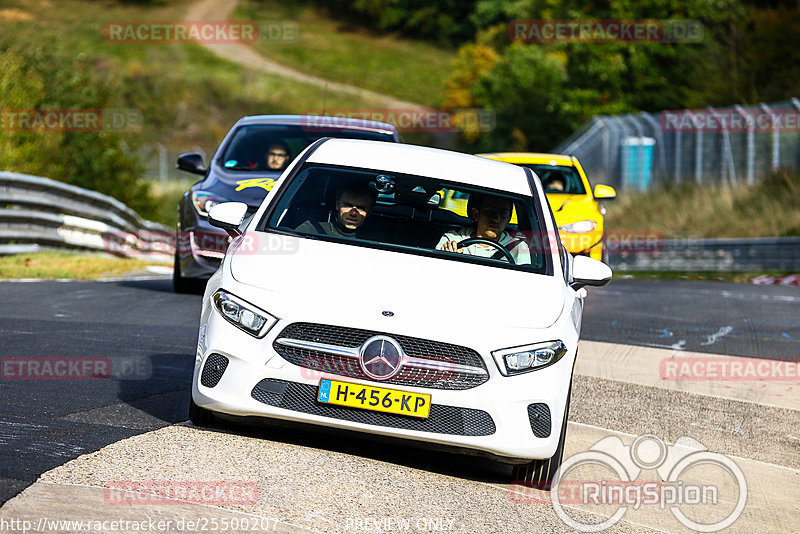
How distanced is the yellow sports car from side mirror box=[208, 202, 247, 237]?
21.9 feet

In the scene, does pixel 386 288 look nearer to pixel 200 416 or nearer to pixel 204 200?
pixel 200 416

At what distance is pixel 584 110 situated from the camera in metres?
49.5

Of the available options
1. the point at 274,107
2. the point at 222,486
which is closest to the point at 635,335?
the point at 222,486

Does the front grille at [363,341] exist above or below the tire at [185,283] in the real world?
above

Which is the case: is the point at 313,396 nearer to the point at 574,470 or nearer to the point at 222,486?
the point at 222,486

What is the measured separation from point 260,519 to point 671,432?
4.06 m

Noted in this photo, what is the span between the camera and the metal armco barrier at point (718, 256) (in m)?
22.8
